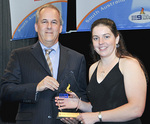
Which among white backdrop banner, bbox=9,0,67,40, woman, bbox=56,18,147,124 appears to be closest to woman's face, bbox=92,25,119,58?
woman, bbox=56,18,147,124

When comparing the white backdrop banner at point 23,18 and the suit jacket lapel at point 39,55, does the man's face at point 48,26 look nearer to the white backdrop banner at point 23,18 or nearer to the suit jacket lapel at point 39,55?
the suit jacket lapel at point 39,55

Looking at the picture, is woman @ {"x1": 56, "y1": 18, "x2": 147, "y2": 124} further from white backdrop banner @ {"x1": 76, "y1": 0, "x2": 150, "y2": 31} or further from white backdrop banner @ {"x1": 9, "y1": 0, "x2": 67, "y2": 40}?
white backdrop banner @ {"x1": 9, "y1": 0, "x2": 67, "y2": 40}

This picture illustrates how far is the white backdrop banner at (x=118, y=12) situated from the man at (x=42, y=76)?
1287 mm

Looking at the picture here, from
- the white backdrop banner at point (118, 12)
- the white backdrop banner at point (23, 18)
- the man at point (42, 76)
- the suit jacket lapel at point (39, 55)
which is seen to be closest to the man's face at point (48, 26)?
the man at point (42, 76)

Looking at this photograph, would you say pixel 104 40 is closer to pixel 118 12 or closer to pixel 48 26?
pixel 48 26

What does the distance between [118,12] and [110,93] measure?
6.08 feet

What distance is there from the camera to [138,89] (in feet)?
6.23

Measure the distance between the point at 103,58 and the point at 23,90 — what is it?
31.6 inches

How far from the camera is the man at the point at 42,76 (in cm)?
223

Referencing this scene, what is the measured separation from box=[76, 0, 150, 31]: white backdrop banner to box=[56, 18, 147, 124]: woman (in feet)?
4.41

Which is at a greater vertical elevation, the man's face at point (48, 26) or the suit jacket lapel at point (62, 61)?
the man's face at point (48, 26)

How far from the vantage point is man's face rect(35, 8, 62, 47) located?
8.15 ft

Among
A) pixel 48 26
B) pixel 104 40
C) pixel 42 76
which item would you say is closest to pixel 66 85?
pixel 42 76

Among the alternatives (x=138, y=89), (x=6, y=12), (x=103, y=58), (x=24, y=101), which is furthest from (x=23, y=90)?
(x=6, y=12)
